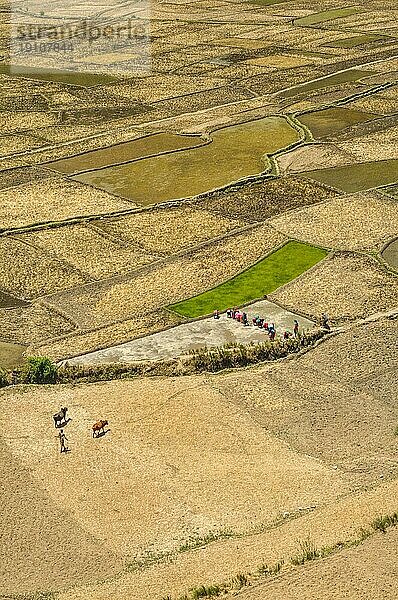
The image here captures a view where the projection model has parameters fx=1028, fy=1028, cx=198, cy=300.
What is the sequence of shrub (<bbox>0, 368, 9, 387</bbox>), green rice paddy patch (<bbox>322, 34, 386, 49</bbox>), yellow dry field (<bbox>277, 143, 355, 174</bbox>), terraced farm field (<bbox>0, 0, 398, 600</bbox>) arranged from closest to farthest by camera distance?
terraced farm field (<bbox>0, 0, 398, 600</bbox>) → shrub (<bbox>0, 368, 9, 387</bbox>) → yellow dry field (<bbox>277, 143, 355, 174</bbox>) → green rice paddy patch (<bbox>322, 34, 386, 49</bbox>)

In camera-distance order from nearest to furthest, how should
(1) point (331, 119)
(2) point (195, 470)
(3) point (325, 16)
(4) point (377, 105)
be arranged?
(2) point (195, 470)
(1) point (331, 119)
(4) point (377, 105)
(3) point (325, 16)

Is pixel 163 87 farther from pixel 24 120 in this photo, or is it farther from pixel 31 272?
pixel 31 272

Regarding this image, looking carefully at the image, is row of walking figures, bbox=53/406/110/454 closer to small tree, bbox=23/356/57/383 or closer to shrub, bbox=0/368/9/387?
small tree, bbox=23/356/57/383

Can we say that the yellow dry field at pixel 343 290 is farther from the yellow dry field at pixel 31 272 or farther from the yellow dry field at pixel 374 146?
the yellow dry field at pixel 374 146

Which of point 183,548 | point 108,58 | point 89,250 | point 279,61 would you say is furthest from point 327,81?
point 183,548

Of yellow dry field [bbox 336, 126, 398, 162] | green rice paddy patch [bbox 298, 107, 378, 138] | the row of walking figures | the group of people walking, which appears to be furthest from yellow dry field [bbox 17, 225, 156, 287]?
green rice paddy patch [bbox 298, 107, 378, 138]
